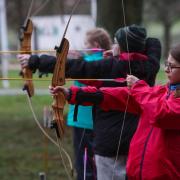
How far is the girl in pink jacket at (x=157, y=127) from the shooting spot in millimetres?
2844

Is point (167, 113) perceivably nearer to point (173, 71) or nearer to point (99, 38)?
point (173, 71)

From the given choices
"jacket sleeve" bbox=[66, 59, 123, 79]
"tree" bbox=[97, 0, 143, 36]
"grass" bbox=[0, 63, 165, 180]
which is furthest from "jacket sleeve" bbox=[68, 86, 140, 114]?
"tree" bbox=[97, 0, 143, 36]

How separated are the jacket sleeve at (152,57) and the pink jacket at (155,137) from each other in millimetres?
621

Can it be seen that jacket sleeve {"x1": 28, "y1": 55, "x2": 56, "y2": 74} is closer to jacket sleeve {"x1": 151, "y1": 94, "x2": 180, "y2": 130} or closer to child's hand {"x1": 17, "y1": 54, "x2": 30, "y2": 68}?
child's hand {"x1": 17, "y1": 54, "x2": 30, "y2": 68}

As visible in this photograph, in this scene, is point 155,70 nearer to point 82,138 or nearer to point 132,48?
point 132,48

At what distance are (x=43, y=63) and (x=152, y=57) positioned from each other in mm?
659

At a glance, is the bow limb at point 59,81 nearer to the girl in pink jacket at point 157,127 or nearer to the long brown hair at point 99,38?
the girl in pink jacket at point 157,127

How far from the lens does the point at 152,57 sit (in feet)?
12.1

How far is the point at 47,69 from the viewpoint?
148 inches

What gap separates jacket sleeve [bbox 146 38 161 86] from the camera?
3.64 m

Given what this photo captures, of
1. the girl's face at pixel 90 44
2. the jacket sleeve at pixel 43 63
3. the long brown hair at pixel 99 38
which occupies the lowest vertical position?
the jacket sleeve at pixel 43 63

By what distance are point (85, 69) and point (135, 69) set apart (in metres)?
0.30

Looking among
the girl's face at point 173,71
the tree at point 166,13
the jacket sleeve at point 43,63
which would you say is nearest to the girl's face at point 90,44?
the jacket sleeve at point 43,63

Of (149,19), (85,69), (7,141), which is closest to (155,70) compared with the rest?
(85,69)
